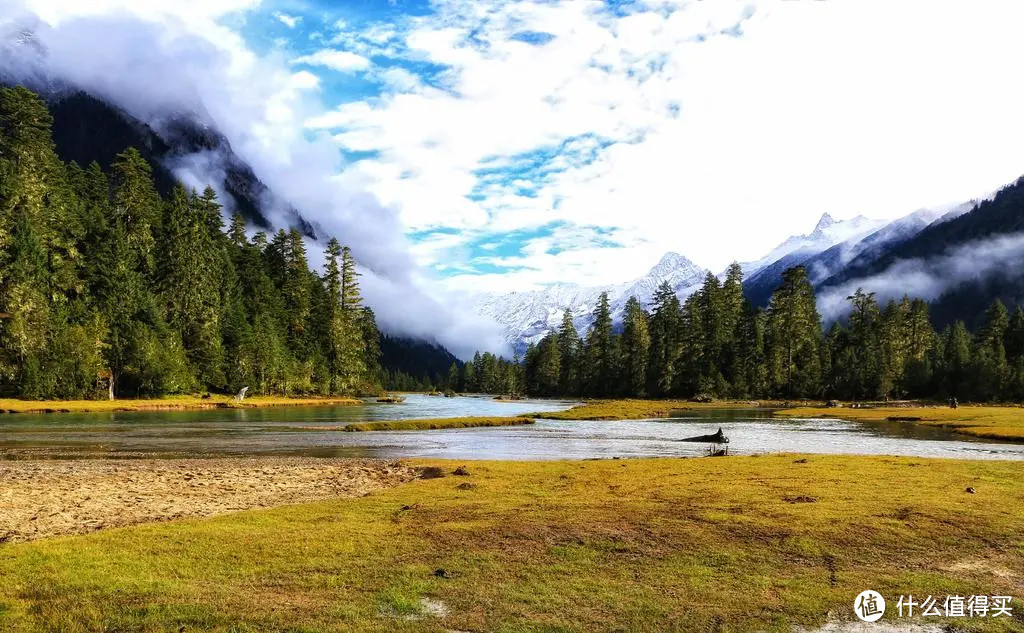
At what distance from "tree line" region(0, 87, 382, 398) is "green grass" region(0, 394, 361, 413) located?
3034 mm

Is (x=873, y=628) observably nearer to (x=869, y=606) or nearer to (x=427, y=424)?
(x=869, y=606)

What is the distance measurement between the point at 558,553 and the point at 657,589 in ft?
9.72

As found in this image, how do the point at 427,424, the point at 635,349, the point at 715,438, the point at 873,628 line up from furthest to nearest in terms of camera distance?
the point at 635,349 < the point at 427,424 < the point at 715,438 < the point at 873,628

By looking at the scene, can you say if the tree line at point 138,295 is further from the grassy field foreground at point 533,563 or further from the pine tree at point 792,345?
the pine tree at point 792,345

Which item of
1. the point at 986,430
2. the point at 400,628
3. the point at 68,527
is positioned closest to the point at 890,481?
the point at 400,628

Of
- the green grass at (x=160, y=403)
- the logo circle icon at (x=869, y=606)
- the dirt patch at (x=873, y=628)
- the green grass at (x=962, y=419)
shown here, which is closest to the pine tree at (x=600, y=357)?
the green grass at (x=160, y=403)

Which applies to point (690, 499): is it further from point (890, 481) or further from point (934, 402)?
point (934, 402)

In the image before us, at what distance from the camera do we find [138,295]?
9738cm

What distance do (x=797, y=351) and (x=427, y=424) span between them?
332ft

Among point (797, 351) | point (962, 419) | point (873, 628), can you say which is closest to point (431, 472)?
point (873, 628)

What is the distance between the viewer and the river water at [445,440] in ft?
132

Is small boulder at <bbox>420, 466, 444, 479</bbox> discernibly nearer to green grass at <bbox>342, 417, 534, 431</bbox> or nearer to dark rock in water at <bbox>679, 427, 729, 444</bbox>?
dark rock in water at <bbox>679, 427, 729, 444</bbox>

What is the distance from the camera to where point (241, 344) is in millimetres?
111375

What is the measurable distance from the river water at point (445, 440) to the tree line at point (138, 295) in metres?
19.8
